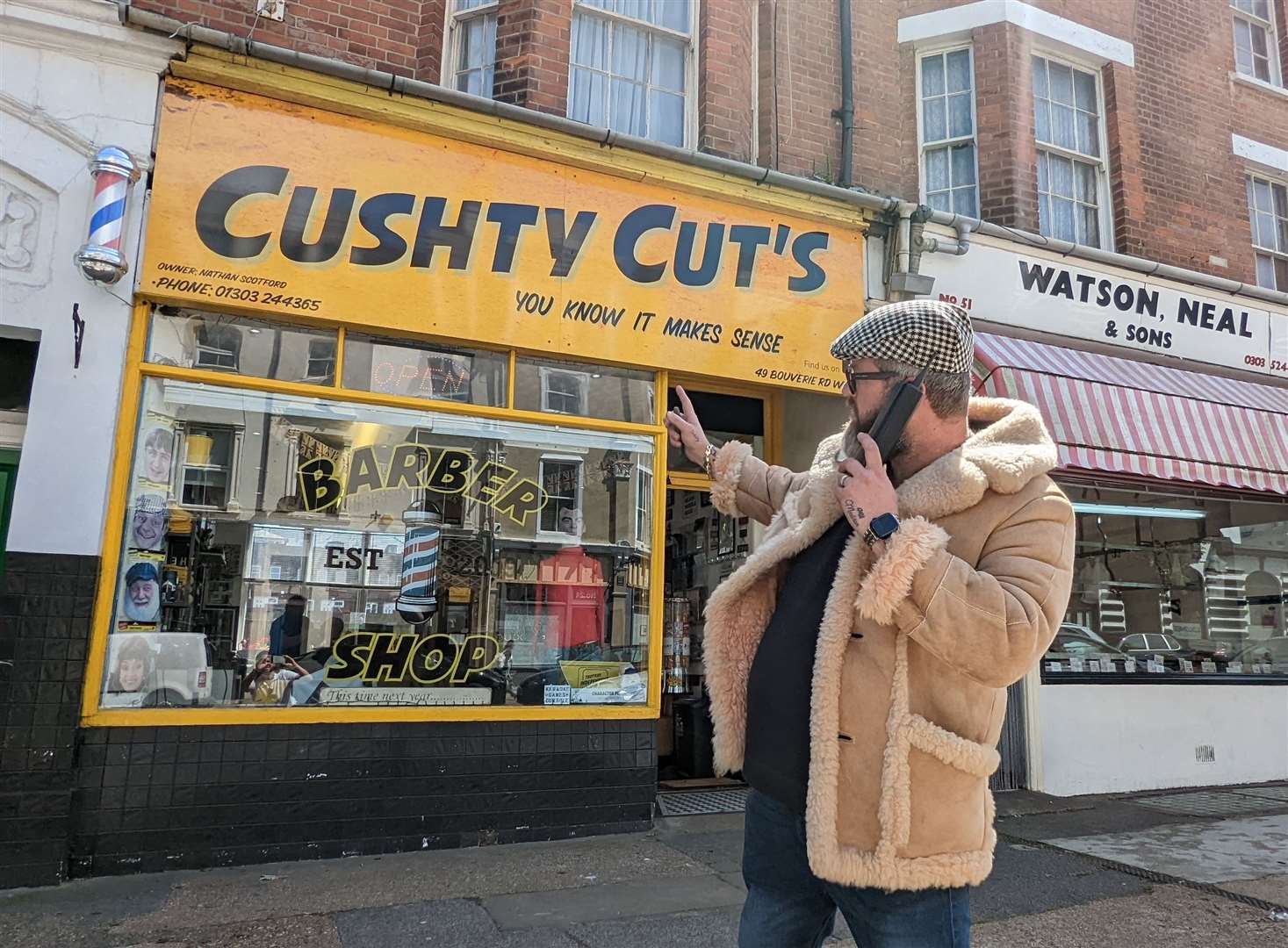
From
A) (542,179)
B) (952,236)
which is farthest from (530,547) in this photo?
(952,236)

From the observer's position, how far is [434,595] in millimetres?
5961

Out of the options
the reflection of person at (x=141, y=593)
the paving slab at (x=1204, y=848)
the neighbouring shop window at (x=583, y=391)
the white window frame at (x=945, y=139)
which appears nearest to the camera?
the reflection of person at (x=141, y=593)

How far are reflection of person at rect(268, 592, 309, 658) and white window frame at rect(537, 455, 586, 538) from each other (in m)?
1.63

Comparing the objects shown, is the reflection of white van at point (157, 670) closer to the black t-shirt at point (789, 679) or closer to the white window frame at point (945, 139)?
the black t-shirt at point (789, 679)

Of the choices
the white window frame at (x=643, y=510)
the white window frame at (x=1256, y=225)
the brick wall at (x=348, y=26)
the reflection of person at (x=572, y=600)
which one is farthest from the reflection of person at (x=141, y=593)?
the white window frame at (x=1256, y=225)

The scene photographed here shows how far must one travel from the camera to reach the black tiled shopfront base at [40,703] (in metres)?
4.66

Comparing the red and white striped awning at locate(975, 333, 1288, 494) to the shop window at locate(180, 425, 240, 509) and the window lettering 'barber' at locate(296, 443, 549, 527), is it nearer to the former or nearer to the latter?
the window lettering 'barber' at locate(296, 443, 549, 527)

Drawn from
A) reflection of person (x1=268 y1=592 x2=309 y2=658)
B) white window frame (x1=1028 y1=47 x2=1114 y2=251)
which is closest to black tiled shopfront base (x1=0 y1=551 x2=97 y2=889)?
reflection of person (x1=268 y1=592 x2=309 y2=658)

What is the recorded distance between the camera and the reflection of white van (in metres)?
5.05

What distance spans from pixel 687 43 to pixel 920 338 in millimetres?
6607

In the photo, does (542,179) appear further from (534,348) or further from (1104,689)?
(1104,689)

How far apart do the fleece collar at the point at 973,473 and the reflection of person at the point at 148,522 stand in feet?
14.6

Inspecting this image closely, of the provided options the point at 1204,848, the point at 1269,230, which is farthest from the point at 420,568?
the point at 1269,230

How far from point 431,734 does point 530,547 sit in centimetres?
141
